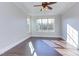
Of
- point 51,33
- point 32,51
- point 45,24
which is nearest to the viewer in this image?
point 32,51

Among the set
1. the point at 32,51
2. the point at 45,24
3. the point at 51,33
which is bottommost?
the point at 32,51

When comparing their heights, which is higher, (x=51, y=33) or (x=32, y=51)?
(x=51, y=33)

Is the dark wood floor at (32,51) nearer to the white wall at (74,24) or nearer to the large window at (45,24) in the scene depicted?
the white wall at (74,24)

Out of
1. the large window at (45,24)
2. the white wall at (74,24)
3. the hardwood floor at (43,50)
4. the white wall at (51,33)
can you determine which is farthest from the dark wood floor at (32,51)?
the large window at (45,24)

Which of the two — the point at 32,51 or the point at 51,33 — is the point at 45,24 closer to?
the point at 51,33

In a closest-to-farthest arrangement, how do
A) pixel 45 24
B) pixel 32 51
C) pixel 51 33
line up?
pixel 32 51, pixel 51 33, pixel 45 24

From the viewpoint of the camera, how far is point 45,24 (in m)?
10.3

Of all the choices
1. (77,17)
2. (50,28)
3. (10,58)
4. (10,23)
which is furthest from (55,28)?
(10,58)

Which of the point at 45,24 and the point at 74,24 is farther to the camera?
the point at 45,24

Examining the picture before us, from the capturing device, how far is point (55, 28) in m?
10.1

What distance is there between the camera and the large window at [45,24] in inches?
402

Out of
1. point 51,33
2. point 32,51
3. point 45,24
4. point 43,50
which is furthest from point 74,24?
point 45,24

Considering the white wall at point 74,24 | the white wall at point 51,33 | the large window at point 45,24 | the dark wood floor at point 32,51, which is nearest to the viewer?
the dark wood floor at point 32,51

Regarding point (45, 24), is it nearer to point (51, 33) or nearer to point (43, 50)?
point (51, 33)
